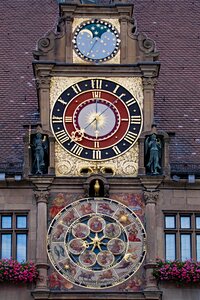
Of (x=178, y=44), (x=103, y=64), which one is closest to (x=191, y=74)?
(x=178, y=44)

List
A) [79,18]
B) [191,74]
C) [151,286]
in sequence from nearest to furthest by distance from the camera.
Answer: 1. [151,286]
2. [79,18]
3. [191,74]

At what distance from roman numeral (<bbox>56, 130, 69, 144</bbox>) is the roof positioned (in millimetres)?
1098

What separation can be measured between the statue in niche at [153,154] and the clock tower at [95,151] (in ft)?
0.24

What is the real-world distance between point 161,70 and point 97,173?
6.08 metres

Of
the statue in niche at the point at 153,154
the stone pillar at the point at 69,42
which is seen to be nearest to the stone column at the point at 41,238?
the statue in niche at the point at 153,154

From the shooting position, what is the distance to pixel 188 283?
128 feet

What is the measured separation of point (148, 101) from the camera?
40.8 metres

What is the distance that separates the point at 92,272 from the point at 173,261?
6.37 feet

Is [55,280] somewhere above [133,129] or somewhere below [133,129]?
below

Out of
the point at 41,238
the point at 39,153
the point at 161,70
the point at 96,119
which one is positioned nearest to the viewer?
the point at 41,238

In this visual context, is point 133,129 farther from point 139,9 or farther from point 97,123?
point 139,9

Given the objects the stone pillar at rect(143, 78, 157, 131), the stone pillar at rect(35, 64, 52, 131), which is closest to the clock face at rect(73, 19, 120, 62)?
the stone pillar at rect(35, 64, 52, 131)

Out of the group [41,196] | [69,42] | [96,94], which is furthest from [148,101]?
[41,196]

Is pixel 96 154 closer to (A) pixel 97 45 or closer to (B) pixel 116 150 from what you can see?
(B) pixel 116 150
